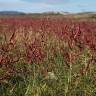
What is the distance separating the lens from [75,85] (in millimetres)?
5449

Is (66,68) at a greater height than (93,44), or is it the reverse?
(93,44)

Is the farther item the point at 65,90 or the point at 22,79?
the point at 22,79

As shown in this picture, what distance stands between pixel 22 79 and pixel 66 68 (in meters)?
0.73

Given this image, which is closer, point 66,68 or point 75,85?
point 75,85

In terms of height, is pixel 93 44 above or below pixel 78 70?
above

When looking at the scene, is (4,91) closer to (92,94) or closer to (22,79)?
(22,79)

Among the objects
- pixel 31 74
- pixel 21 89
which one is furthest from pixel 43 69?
pixel 21 89

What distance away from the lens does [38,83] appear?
5480 mm

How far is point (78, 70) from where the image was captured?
19.6ft

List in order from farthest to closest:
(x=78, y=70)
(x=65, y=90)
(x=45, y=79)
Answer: (x=78, y=70), (x=45, y=79), (x=65, y=90)

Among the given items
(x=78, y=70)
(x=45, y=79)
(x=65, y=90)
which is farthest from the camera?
(x=78, y=70)

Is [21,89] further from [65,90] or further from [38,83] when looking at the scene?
[65,90]

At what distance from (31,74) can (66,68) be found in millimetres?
579

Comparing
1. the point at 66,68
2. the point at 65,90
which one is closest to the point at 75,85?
the point at 65,90
